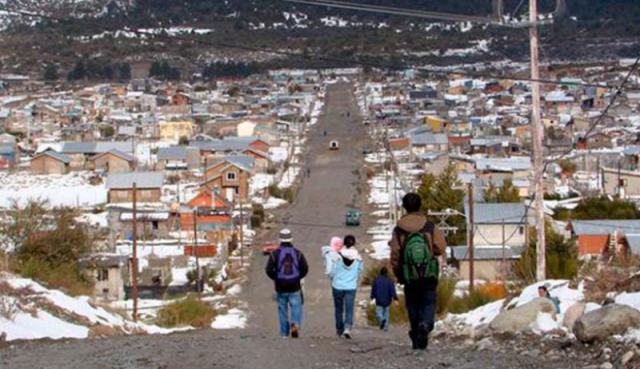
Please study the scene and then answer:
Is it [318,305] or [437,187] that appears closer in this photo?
[318,305]

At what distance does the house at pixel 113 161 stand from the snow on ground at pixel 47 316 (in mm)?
36267

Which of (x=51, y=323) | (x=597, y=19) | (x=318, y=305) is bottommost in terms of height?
(x=318, y=305)

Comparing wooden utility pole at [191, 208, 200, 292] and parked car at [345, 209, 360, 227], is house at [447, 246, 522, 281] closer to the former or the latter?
wooden utility pole at [191, 208, 200, 292]

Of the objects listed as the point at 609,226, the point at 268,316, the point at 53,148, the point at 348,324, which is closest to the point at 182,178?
the point at 53,148

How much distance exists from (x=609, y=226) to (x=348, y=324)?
19.0 m

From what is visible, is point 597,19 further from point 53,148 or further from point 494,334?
point 494,334

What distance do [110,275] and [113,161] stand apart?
2668 centimetres

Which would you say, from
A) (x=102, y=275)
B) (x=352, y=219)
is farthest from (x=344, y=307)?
(x=352, y=219)

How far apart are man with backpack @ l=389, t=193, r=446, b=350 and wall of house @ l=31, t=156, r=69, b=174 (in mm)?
42984

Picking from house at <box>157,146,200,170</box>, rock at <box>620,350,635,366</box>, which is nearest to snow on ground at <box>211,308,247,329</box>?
rock at <box>620,350,635,366</box>

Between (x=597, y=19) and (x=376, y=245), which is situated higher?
(x=597, y=19)

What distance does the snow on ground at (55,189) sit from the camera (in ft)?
125

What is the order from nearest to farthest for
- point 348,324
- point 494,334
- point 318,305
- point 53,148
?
point 494,334
point 348,324
point 318,305
point 53,148

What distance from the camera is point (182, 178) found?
4544 cm
